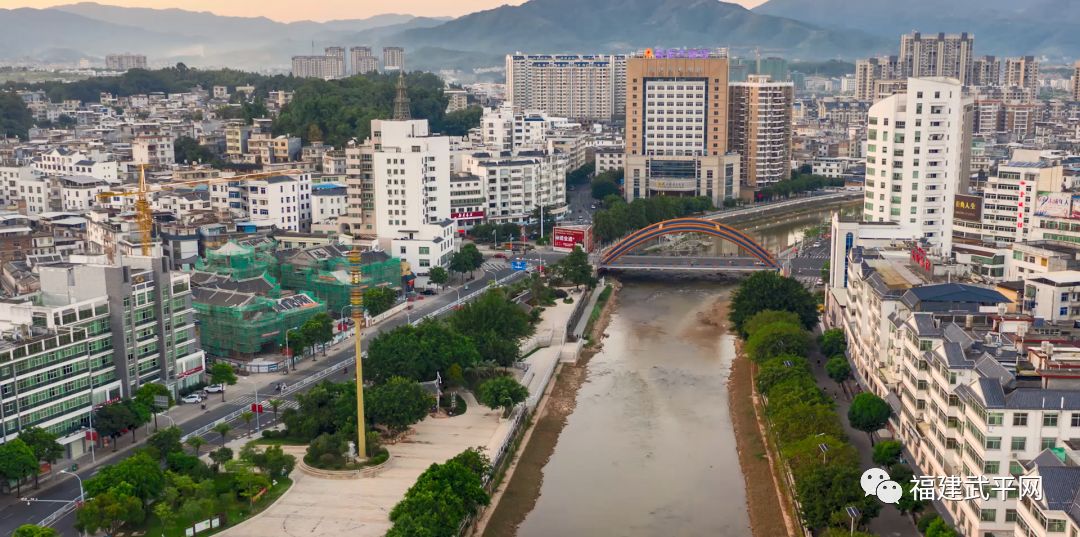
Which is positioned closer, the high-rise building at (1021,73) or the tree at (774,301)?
the tree at (774,301)

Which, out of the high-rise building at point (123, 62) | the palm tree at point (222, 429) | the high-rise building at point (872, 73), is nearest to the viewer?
the palm tree at point (222, 429)

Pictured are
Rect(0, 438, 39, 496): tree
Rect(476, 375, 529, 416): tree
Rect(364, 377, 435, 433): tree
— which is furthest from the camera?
Rect(476, 375, 529, 416): tree

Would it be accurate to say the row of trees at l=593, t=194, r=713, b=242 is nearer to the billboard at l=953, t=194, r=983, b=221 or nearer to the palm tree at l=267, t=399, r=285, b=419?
the billboard at l=953, t=194, r=983, b=221

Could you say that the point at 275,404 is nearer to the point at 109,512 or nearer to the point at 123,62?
the point at 109,512

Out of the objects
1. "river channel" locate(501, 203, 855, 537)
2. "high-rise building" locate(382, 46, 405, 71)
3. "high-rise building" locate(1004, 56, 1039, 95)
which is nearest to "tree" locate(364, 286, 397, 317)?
"river channel" locate(501, 203, 855, 537)

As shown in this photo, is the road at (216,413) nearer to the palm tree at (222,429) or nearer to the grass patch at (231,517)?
the palm tree at (222,429)

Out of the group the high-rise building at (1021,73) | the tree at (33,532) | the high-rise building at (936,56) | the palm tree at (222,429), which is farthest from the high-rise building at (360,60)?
the tree at (33,532)
